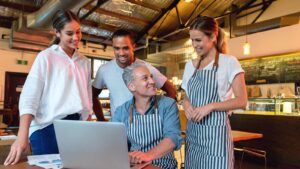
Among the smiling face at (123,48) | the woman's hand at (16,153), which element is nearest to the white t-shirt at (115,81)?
the smiling face at (123,48)

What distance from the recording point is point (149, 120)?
145 cm

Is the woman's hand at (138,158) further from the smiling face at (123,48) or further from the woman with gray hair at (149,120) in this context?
the smiling face at (123,48)

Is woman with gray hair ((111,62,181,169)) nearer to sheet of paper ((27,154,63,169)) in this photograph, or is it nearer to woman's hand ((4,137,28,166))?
sheet of paper ((27,154,63,169))

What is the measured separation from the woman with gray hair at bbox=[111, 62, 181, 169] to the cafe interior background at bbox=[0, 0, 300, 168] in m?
3.30

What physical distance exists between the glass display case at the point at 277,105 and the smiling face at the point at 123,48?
3624mm

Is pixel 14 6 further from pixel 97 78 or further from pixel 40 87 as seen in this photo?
pixel 40 87

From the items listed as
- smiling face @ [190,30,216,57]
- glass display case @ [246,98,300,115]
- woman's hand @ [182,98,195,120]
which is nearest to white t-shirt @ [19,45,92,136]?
woman's hand @ [182,98,195,120]

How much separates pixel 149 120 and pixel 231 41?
711 centimetres

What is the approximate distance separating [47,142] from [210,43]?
1.08 meters

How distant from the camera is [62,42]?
158 cm

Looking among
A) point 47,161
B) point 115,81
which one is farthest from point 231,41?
point 47,161

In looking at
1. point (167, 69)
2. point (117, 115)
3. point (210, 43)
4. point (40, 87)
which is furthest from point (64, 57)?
point (167, 69)

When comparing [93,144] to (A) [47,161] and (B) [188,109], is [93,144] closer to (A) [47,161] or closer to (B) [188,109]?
(A) [47,161]

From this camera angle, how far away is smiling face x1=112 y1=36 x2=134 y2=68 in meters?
1.89
